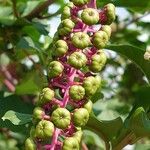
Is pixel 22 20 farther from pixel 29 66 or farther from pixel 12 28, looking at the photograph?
pixel 29 66

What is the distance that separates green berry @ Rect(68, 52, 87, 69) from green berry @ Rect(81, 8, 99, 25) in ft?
0.32

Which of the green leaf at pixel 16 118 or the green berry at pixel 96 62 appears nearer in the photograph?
the green berry at pixel 96 62

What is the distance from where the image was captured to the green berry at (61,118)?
4.45ft

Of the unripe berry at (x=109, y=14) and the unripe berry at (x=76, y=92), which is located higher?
the unripe berry at (x=109, y=14)

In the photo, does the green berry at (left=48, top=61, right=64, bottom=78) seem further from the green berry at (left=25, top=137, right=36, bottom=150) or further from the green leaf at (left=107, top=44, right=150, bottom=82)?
the green leaf at (left=107, top=44, right=150, bottom=82)

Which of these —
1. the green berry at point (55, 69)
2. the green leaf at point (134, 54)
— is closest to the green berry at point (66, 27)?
the green berry at point (55, 69)

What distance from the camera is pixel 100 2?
2.06 metres

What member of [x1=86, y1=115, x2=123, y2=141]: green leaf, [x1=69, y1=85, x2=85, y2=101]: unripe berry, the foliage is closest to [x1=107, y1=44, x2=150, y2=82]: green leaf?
the foliage

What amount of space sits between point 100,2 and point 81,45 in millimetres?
651

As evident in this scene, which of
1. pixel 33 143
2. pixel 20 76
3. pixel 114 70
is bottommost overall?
pixel 114 70

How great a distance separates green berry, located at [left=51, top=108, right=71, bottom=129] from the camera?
136 cm

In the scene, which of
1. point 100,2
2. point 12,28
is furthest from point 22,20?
point 100,2

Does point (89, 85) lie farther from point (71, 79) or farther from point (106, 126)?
point (106, 126)

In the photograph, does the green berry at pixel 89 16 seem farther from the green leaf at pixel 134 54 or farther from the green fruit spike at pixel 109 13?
the green leaf at pixel 134 54
